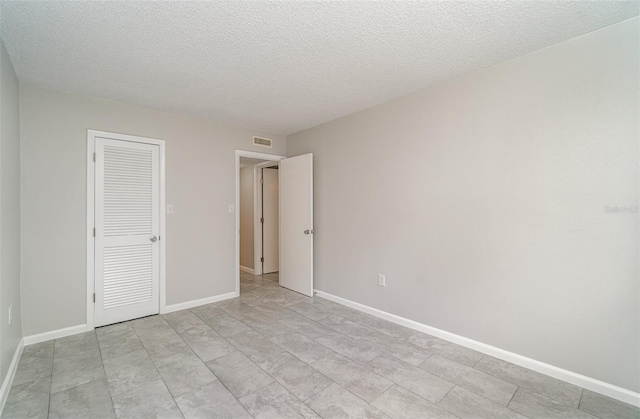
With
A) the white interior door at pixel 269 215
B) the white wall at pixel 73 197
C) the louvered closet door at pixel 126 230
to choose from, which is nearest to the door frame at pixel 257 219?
the white interior door at pixel 269 215

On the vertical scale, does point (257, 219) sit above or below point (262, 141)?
below

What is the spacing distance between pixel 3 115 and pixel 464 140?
3672 millimetres

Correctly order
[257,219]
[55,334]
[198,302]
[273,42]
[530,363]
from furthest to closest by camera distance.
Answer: [257,219]
[198,302]
[55,334]
[530,363]
[273,42]

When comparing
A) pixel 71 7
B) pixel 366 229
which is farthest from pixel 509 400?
pixel 71 7

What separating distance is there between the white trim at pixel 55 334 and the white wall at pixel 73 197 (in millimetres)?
44

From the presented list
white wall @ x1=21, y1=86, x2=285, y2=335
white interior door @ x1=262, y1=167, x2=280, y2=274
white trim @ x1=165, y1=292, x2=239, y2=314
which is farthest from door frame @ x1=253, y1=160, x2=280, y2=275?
white wall @ x1=21, y1=86, x2=285, y2=335

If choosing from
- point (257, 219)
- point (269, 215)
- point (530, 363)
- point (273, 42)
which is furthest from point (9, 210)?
point (530, 363)

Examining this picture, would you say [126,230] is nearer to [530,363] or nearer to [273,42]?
[273,42]

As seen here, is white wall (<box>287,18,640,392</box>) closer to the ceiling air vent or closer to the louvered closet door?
the ceiling air vent

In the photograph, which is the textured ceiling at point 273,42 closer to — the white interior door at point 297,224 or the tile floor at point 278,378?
the white interior door at point 297,224

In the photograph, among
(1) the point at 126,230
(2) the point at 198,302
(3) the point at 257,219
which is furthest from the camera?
(3) the point at 257,219

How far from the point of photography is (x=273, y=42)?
201 cm

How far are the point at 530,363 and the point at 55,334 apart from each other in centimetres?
431

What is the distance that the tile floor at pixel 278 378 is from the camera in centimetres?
176
